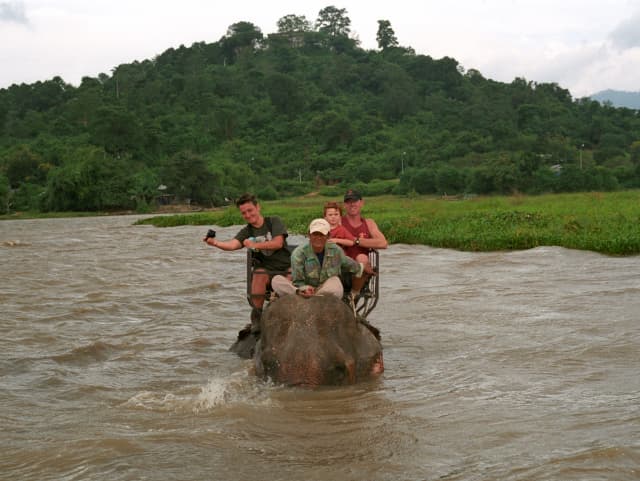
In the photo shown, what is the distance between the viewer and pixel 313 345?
6.66 meters

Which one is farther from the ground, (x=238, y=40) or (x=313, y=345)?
(x=238, y=40)

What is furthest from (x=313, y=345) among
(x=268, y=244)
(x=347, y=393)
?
(x=268, y=244)

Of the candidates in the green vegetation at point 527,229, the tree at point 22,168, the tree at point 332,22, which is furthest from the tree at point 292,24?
the green vegetation at point 527,229

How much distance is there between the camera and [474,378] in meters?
7.36

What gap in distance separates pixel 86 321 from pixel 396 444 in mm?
7134

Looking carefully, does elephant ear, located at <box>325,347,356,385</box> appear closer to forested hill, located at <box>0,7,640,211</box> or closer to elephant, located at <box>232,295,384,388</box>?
elephant, located at <box>232,295,384,388</box>

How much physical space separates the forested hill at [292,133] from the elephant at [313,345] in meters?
48.8

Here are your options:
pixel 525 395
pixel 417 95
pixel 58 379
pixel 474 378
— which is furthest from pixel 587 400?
pixel 417 95

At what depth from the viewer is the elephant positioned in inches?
261

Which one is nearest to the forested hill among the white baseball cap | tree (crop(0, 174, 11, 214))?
tree (crop(0, 174, 11, 214))

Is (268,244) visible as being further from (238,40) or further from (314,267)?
(238,40)

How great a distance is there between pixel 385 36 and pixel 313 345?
496 ft

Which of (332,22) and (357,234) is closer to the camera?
(357,234)

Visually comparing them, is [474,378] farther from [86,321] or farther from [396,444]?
[86,321]
